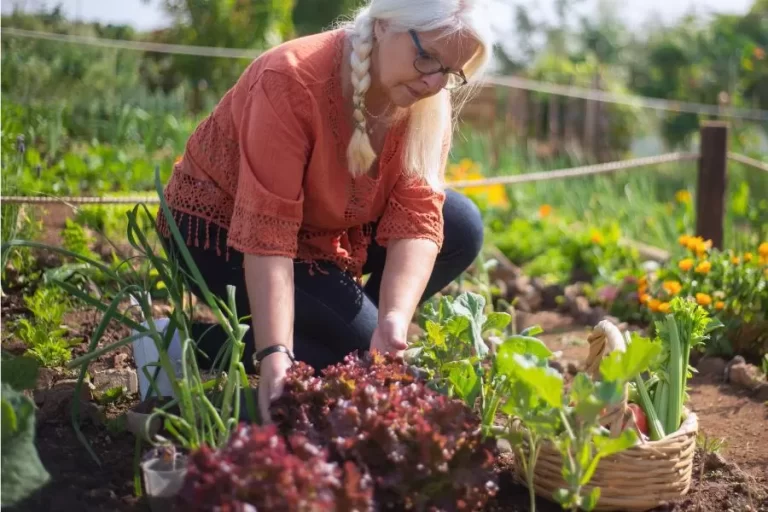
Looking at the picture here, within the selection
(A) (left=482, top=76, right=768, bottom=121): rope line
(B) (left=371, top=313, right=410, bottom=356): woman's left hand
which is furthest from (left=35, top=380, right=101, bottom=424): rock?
(A) (left=482, top=76, right=768, bottom=121): rope line

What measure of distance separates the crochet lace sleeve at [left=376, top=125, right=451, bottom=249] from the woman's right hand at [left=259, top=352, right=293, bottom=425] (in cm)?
61

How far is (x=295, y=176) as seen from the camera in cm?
213

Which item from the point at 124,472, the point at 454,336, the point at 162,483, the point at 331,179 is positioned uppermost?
the point at 331,179

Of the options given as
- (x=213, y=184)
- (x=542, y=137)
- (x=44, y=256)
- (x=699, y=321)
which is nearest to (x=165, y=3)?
(x=542, y=137)

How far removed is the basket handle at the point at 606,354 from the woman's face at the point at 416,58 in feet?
2.13

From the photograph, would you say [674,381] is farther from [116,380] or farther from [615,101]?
[615,101]

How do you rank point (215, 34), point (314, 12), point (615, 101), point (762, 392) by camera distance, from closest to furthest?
point (762, 392) < point (615, 101) < point (215, 34) < point (314, 12)

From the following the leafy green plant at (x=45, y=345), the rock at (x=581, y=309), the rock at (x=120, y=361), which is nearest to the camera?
the leafy green plant at (x=45, y=345)

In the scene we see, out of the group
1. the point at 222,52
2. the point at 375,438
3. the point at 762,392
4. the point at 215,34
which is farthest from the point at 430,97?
the point at 215,34

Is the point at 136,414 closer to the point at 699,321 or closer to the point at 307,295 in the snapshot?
the point at 307,295

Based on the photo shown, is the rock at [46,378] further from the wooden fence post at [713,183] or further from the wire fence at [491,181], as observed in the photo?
the wooden fence post at [713,183]

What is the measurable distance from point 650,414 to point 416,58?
92cm

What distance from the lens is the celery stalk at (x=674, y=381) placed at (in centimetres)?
203

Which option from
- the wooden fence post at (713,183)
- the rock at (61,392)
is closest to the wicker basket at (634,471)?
the rock at (61,392)
